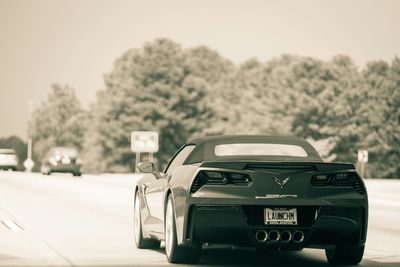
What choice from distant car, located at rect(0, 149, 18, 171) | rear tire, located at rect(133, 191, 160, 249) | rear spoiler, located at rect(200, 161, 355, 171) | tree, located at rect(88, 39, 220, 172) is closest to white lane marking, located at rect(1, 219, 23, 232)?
rear tire, located at rect(133, 191, 160, 249)

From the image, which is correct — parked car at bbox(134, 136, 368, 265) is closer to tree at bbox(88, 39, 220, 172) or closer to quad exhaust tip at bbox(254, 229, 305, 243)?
quad exhaust tip at bbox(254, 229, 305, 243)

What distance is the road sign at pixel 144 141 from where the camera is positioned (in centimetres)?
5834

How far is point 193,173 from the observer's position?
10.2 m

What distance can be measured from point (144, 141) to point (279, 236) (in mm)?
49333

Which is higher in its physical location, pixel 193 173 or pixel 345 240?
pixel 193 173

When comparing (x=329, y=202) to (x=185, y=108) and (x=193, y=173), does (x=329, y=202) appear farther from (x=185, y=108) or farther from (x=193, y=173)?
(x=185, y=108)

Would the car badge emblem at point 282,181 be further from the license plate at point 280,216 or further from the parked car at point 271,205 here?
the license plate at point 280,216

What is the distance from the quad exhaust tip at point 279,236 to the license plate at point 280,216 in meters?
0.10

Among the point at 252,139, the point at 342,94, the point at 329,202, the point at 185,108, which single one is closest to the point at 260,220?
the point at 329,202

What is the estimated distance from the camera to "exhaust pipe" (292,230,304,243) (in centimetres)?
1003

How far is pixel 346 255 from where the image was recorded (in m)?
10.8

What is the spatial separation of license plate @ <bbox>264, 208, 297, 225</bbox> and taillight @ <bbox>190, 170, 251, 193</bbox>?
0.37 meters

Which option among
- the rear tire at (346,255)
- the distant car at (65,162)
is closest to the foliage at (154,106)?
the distant car at (65,162)

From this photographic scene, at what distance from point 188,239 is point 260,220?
2.50ft
